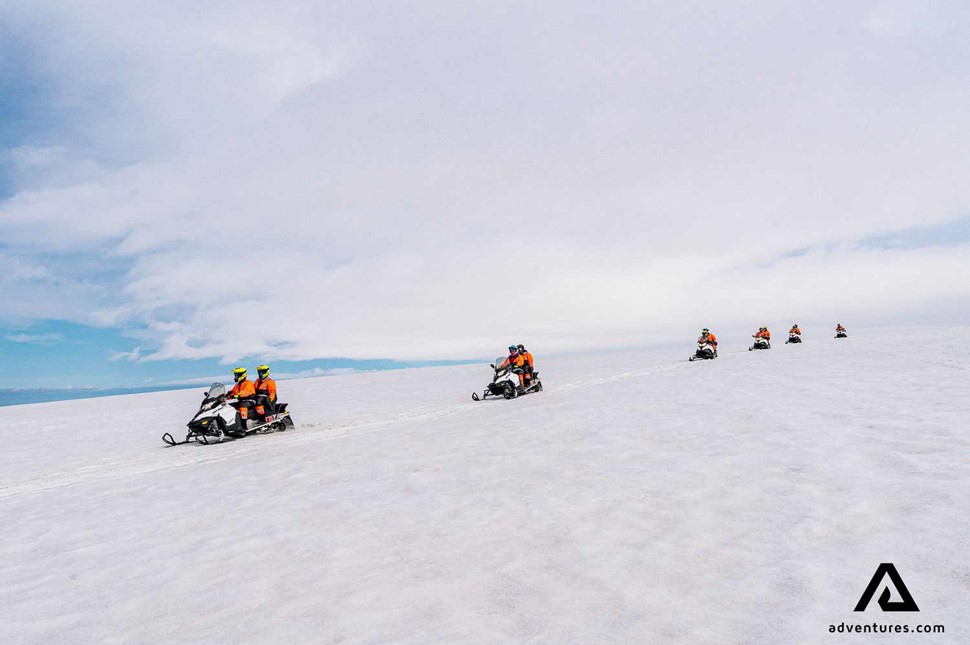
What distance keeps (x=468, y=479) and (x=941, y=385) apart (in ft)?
39.5

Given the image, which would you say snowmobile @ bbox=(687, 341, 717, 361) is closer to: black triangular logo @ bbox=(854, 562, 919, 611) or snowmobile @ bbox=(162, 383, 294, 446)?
snowmobile @ bbox=(162, 383, 294, 446)

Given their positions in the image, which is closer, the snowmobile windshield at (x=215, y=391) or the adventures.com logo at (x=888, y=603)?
the adventures.com logo at (x=888, y=603)

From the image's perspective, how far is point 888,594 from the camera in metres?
3.54

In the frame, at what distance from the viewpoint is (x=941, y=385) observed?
41.2 feet

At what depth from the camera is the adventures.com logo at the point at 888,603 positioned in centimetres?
314

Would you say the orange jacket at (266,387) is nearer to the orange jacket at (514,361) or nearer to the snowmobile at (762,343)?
the orange jacket at (514,361)

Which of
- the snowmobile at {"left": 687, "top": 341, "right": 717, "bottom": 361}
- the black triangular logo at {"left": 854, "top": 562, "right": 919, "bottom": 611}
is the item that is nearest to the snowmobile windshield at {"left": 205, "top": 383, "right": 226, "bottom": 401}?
the black triangular logo at {"left": 854, "top": 562, "right": 919, "bottom": 611}

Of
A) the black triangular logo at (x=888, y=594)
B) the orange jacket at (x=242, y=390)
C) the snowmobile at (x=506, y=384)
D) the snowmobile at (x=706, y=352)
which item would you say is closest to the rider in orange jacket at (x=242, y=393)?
the orange jacket at (x=242, y=390)

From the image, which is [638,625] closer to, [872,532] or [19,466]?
[872,532]

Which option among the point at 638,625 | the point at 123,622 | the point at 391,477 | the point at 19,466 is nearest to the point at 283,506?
the point at 391,477

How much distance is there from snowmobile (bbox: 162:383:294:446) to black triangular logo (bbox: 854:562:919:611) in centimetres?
1506

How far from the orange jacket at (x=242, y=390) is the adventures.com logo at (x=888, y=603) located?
51.5 feet

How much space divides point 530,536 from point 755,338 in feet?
125

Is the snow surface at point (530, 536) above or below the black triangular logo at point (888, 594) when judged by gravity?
above
